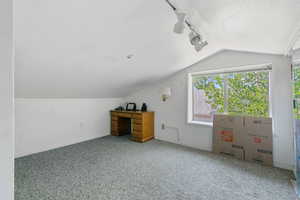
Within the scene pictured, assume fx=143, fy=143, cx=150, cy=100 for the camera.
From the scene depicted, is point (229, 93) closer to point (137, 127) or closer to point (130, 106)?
point (137, 127)

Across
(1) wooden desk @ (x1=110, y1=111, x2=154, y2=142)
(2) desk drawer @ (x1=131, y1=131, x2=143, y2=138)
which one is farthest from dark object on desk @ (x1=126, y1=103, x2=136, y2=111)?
(2) desk drawer @ (x1=131, y1=131, x2=143, y2=138)

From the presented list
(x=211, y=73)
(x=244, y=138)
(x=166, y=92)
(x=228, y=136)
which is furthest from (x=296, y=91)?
(x=166, y=92)

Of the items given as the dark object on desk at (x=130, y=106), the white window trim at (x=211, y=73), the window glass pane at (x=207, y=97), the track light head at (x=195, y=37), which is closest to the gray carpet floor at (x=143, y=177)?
the white window trim at (x=211, y=73)

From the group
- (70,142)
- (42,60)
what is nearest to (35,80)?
(42,60)

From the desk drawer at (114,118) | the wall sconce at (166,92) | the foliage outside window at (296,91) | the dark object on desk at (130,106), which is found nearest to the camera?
the foliage outside window at (296,91)

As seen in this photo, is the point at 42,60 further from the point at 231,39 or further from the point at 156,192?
the point at 231,39

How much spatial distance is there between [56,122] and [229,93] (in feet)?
12.5

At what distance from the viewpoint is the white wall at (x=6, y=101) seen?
556mm

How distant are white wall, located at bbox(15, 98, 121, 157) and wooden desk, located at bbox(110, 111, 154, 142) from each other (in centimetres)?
32

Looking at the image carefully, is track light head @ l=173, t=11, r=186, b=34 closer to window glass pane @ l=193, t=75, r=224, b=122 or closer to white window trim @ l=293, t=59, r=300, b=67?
white window trim @ l=293, t=59, r=300, b=67

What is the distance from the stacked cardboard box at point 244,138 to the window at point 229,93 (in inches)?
9.9

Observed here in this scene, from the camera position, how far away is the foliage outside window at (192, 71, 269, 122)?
274 cm

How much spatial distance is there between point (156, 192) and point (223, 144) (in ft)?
5.94

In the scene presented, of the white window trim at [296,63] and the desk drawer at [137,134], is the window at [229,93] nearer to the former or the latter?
the white window trim at [296,63]
